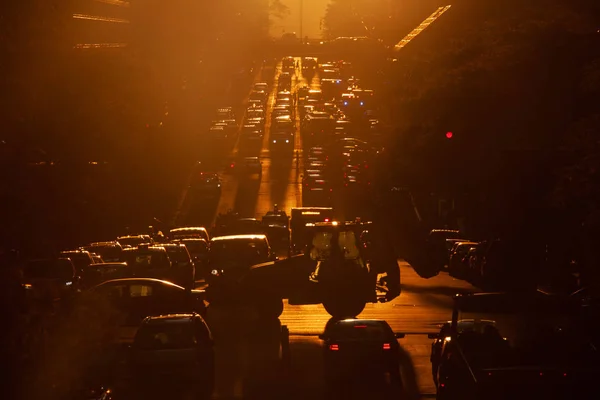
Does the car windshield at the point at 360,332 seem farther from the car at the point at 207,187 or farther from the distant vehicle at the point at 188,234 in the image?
the car at the point at 207,187

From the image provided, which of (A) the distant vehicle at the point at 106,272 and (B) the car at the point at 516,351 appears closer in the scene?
(B) the car at the point at 516,351

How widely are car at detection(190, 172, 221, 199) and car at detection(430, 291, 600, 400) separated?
5918 cm

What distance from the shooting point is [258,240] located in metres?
34.0

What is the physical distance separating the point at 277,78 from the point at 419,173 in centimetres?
10484

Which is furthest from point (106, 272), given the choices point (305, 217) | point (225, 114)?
point (225, 114)

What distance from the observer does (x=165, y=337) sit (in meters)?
20.9

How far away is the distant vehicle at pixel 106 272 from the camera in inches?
1307

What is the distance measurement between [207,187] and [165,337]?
54.6 metres

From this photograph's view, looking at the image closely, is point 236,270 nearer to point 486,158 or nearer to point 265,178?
point 486,158

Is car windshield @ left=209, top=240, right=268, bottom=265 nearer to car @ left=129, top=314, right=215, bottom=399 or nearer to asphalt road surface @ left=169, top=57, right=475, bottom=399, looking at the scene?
asphalt road surface @ left=169, top=57, right=475, bottom=399

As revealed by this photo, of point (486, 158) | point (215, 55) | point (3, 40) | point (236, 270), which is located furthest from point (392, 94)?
point (215, 55)

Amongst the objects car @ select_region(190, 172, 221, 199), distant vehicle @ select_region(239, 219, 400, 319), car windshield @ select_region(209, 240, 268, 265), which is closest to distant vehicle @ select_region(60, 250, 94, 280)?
car windshield @ select_region(209, 240, 268, 265)

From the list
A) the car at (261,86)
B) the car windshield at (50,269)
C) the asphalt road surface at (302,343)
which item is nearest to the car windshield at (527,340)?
the asphalt road surface at (302,343)

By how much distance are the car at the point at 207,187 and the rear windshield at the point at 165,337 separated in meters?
54.3
